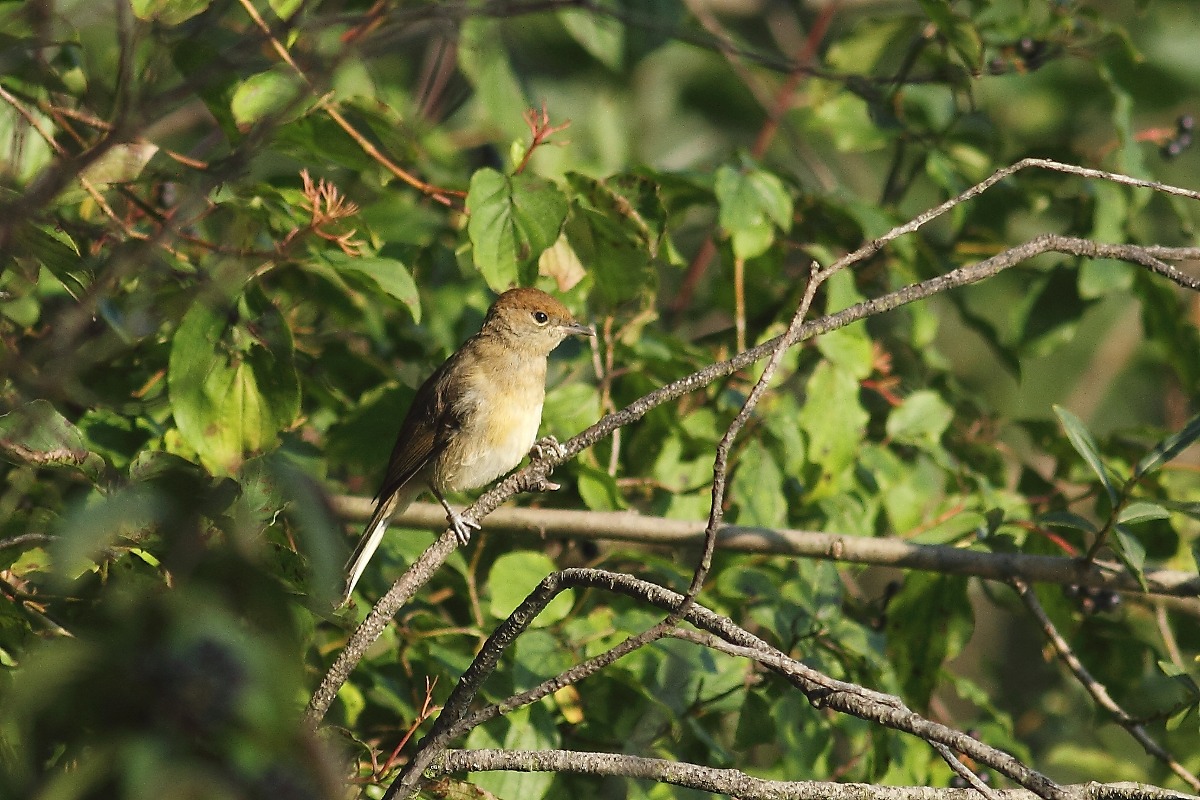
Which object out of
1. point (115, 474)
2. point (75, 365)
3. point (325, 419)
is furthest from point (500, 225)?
point (75, 365)

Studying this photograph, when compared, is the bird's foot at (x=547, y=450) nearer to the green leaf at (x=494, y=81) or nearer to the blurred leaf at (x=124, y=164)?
the blurred leaf at (x=124, y=164)

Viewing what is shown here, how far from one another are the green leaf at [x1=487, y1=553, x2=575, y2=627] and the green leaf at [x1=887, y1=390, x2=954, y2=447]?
143cm

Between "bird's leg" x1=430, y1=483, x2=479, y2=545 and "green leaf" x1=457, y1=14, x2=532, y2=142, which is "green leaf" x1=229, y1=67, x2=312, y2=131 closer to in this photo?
"bird's leg" x1=430, y1=483, x2=479, y2=545

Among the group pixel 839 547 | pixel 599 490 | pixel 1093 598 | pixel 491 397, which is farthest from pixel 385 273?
pixel 1093 598

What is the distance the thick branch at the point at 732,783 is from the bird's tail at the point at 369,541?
1.23 meters

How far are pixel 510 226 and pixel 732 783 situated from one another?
1949mm

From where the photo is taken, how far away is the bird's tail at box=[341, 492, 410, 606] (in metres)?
3.77

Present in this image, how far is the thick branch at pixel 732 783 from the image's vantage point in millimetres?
2322

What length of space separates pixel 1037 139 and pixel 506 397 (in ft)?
11.2

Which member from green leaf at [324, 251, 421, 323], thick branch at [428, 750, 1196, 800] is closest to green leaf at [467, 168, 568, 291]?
green leaf at [324, 251, 421, 323]

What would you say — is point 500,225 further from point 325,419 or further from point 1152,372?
point 1152,372

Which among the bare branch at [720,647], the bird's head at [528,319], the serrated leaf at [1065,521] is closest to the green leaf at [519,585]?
the bare branch at [720,647]

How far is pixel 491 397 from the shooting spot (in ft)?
15.9

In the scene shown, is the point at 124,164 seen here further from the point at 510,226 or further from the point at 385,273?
the point at 510,226
